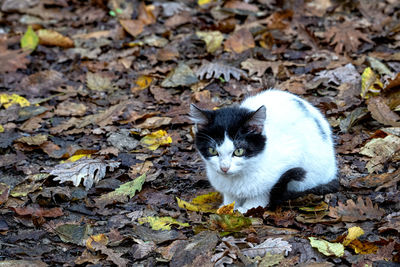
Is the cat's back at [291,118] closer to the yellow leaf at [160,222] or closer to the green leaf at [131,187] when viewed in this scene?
the yellow leaf at [160,222]

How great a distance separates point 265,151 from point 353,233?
0.88 m

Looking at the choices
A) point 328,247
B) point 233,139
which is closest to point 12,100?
point 233,139

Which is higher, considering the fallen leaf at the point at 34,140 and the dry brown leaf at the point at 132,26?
the dry brown leaf at the point at 132,26

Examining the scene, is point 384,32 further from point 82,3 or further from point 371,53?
point 82,3

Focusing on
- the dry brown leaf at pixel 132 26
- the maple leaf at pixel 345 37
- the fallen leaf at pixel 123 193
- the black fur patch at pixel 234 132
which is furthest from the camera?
the dry brown leaf at pixel 132 26

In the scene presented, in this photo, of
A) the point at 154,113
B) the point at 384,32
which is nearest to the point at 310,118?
the point at 154,113

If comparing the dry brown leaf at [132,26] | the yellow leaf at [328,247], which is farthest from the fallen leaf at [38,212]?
the dry brown leaf at [132,26]

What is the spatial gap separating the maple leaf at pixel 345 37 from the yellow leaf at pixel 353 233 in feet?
11.5

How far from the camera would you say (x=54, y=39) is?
7.43 metres

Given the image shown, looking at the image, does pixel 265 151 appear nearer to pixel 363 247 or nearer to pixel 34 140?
pixel 363 247

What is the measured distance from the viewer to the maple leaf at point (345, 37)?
6.60 metres

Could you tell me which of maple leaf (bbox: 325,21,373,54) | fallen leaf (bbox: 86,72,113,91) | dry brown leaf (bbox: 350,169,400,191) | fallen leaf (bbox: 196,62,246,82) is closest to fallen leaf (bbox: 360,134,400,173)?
dry brown leaf (bbox: 350,169,400,191)

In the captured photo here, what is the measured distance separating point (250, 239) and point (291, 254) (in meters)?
0.29

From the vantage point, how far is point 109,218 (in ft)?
13.4
